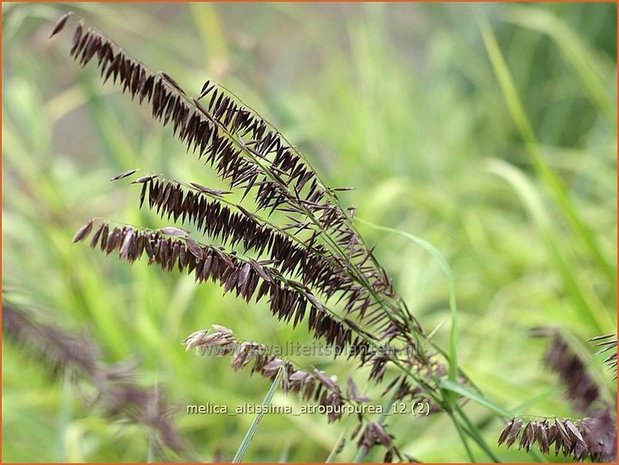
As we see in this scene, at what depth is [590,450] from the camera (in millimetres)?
452

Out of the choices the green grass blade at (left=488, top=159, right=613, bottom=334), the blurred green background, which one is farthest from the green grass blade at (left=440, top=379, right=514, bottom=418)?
the green grass blade at (left=488, top=159, right=613, bottom=334)

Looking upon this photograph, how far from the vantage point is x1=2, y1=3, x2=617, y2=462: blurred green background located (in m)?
1.09

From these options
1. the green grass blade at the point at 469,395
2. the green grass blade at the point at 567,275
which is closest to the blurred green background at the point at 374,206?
the green grass blade at the point at 567,275

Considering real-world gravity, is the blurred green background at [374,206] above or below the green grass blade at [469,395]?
above

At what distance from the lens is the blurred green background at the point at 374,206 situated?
109cm

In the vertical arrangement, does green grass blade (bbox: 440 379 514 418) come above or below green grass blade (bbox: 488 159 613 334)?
below

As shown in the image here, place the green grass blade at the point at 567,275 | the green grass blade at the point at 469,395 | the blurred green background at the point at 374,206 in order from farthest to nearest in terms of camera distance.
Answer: the blurred green background at the point at 374,206, the green grass blade at the point at 567,275, the green grass blade at the point at 469,395

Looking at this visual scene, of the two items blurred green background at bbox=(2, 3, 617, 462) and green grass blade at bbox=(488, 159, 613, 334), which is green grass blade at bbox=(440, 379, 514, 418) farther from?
green grass blade at bbox=(488, 159, 613, 334)

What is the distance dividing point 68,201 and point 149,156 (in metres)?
0.20

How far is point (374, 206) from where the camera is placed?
1307 millimetres

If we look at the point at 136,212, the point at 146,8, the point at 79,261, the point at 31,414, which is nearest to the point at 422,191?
the point at 136,212

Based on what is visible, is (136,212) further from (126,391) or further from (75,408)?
(126,391)

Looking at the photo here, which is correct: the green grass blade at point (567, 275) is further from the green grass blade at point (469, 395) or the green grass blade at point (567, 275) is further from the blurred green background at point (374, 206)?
the green grass blade at point (469, 395)

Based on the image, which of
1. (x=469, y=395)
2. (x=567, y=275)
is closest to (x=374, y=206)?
(x=567, y=275)
